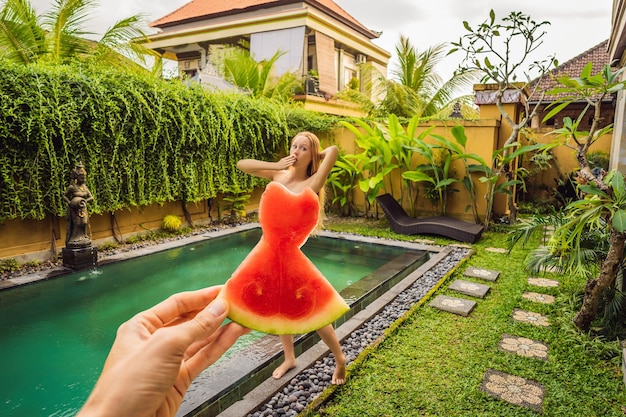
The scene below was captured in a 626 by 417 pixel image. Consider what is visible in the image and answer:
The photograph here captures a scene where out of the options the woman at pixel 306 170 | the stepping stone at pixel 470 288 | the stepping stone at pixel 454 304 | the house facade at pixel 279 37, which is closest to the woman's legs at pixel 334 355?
the woman at pixel 306 170

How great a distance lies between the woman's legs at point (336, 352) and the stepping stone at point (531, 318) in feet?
7.16

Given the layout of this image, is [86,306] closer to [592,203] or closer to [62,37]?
[592,203]

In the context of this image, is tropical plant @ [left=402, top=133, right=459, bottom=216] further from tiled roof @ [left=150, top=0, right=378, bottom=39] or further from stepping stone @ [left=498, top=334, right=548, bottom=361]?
tiled roof @ [left=150, top=0, right=378, bottom=39]

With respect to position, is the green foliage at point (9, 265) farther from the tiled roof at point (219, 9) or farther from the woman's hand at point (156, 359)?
the tiled roof at point (219, 9)

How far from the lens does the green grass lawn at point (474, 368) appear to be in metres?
2.48

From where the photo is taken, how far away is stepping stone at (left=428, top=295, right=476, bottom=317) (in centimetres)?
404

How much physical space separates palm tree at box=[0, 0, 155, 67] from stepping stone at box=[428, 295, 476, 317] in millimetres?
7260

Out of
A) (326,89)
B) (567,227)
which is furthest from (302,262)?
(326,89)

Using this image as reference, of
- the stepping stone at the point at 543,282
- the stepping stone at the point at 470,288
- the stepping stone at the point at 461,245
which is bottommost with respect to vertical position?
the stepping stone at the point at 461,245

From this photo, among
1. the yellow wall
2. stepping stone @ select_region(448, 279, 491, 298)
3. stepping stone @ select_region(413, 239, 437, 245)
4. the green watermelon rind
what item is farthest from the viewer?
stepping stone @ select_region(413, 239, 437, 245)

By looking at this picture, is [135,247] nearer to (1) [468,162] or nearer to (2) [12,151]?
(2) [12,151]

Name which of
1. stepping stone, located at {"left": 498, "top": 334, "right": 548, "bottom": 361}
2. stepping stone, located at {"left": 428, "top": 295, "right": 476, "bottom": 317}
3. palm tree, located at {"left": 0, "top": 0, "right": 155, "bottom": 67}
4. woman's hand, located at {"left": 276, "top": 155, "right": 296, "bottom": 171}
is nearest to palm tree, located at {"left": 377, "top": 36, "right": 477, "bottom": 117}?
palm tree, located at {"left": 0, "top": 0, "right": 155, "bottom": 67}

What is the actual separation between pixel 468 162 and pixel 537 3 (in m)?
3.41

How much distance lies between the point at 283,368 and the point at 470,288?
114 inches
